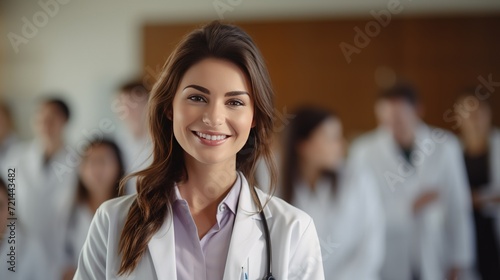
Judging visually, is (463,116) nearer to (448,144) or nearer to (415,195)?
(448,144)

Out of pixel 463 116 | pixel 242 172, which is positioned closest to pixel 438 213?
pixel 463 116

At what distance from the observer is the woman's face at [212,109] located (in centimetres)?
60

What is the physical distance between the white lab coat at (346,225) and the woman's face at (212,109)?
127 cm

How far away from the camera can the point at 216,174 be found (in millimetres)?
660

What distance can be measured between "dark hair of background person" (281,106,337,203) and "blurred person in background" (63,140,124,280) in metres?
0.51

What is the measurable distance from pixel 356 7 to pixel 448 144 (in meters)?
0.87

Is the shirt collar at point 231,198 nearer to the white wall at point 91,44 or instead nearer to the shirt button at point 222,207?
the shirt button at point 222,207

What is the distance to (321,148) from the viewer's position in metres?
2.07

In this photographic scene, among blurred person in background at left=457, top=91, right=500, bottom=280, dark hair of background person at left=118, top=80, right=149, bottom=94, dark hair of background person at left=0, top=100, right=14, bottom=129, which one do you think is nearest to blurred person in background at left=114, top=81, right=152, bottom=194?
dark hair of background person at left=118, top=80, right=149, bottom=94

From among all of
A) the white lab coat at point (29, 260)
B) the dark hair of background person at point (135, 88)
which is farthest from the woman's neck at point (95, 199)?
the dark hair of background person at point (135, 88)

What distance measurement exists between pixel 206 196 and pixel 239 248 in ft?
0.24

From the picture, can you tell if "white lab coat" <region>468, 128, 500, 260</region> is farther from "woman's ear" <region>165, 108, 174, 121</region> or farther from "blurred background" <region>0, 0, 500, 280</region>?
"woman's ear" <region>165, 108, 174, 121</region>

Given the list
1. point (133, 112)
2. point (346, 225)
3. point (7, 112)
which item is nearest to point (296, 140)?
point (346, 225)

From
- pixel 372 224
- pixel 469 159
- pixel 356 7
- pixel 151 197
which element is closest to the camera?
pixel 151 197
